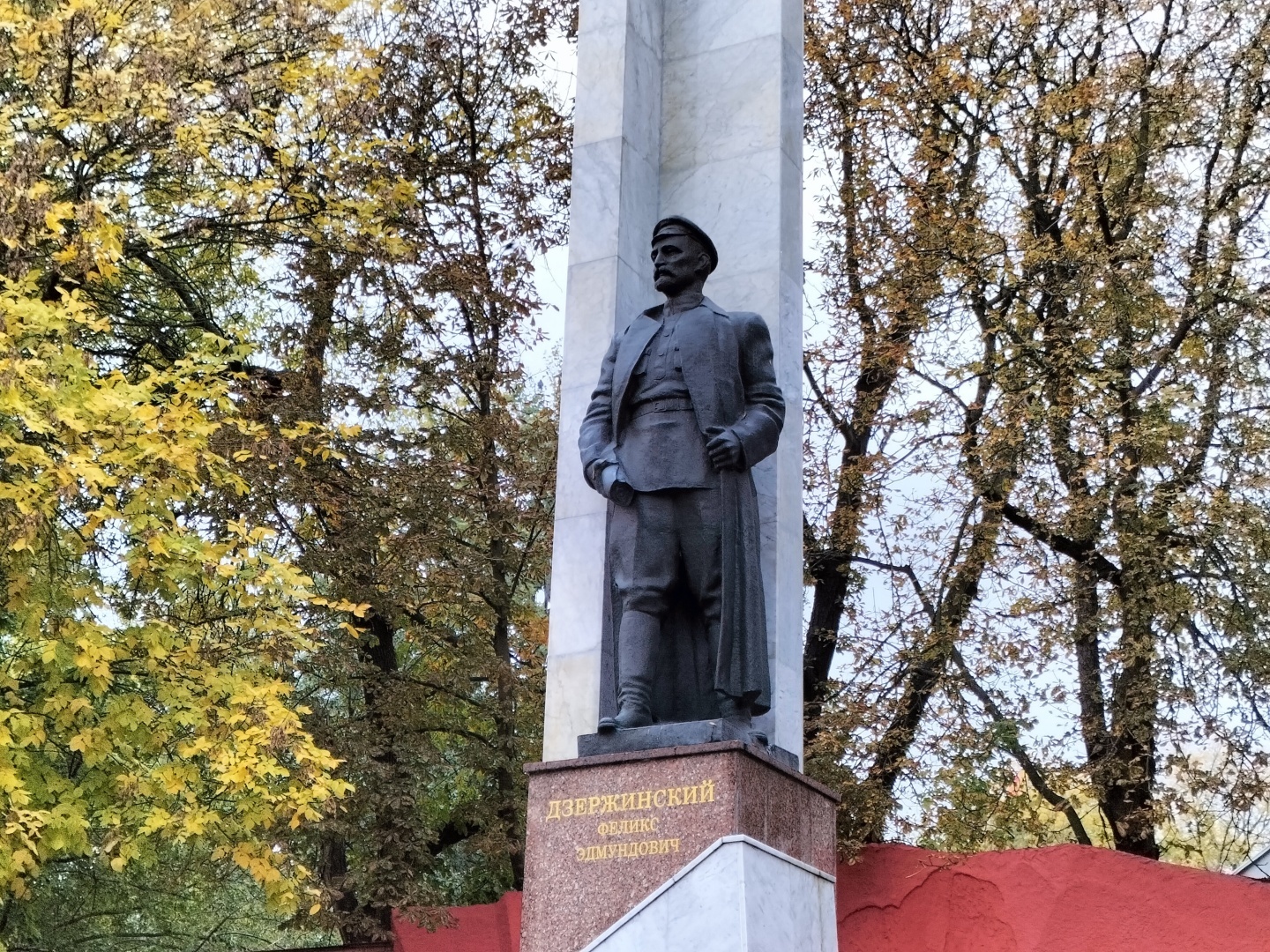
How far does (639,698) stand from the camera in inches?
273

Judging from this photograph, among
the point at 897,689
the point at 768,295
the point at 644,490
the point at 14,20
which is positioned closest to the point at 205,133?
the point at 14,20

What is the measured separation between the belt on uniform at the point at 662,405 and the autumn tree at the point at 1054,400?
682cm

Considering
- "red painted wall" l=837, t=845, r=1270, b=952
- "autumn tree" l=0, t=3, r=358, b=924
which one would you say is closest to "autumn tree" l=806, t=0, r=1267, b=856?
"red painted wall" l=837, t=845, r=1270, b=952

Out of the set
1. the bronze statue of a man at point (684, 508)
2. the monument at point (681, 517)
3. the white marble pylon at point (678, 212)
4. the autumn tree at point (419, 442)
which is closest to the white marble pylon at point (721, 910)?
the monument at point (681, 517)

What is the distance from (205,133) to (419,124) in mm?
4699

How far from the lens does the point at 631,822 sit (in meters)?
6.56

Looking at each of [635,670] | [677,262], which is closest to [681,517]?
[635,670]

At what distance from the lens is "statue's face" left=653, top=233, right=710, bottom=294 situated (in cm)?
758

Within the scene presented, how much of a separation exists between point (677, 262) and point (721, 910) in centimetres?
301

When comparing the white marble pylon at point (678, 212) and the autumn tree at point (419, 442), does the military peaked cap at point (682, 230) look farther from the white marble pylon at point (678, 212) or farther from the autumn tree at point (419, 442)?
the autumn tree at point (419, 442)

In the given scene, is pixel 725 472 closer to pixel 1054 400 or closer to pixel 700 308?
pixel 700 308

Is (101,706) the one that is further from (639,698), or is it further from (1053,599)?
(1053,599)

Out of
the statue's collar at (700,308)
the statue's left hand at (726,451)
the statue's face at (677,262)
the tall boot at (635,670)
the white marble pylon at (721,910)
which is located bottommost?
the white marble pylon at (721,910)

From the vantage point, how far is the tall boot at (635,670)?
6902mm
